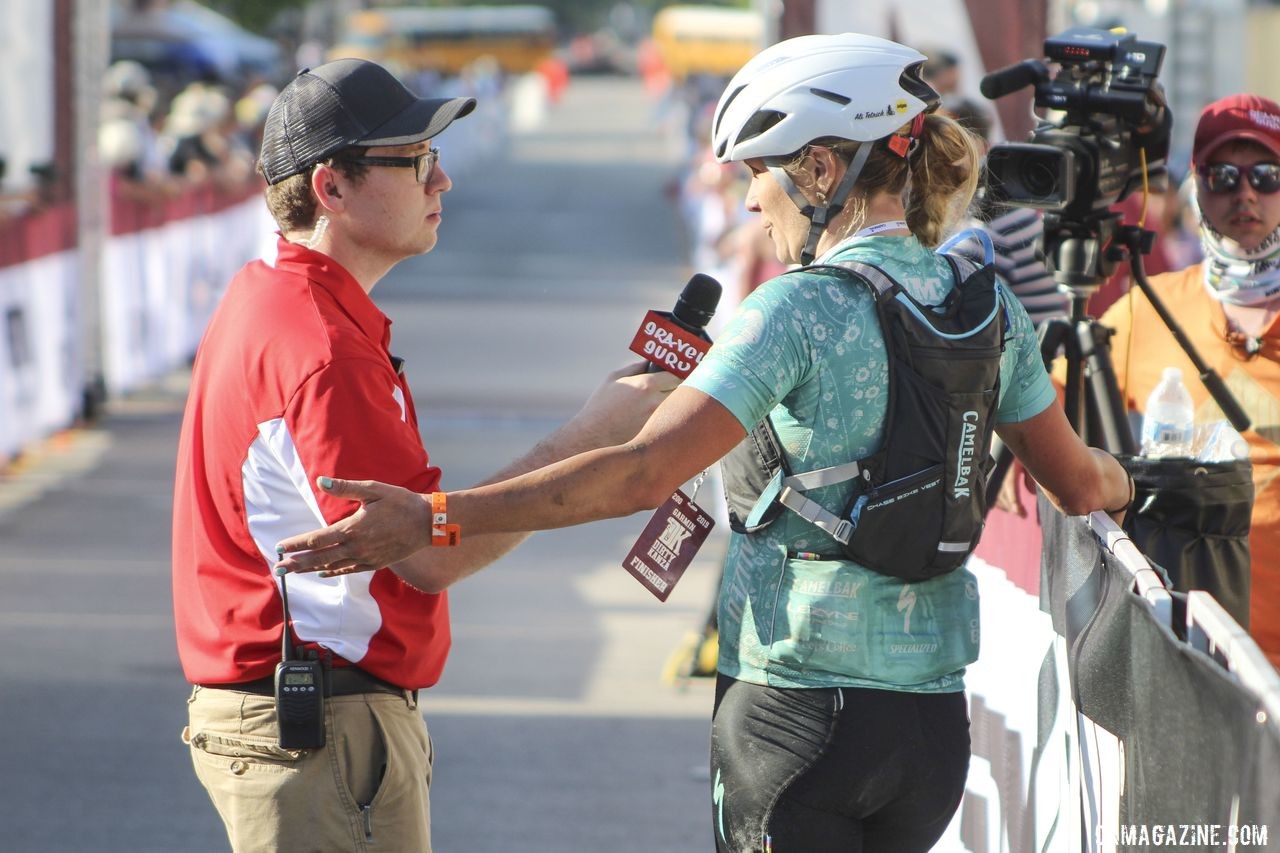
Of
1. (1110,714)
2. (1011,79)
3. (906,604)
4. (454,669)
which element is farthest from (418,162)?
(454,669)

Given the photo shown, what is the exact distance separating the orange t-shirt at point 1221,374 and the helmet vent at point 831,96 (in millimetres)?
1783

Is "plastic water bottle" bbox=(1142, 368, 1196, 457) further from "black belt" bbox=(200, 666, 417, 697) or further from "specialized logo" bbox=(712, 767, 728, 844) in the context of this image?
"black belt" bbox=(200, 666, 417, 697)

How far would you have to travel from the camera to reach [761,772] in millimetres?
2770

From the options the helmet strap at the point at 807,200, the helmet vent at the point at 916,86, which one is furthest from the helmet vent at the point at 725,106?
the helmet vent at the point at 916,86

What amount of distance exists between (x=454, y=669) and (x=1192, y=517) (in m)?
4.28

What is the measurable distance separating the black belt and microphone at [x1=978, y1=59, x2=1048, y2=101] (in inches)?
86.0

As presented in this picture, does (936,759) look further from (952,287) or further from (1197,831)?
(952,287)

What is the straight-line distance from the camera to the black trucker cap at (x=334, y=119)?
302 centimetres

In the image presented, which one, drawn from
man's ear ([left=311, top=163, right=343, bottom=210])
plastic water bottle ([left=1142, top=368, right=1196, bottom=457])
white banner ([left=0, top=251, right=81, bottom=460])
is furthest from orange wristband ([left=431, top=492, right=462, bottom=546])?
white banner ([left=0, top=251, right=81, bottom=460])

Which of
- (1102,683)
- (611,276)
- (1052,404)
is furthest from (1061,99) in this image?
(611,276)

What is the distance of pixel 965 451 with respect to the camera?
2766 mm

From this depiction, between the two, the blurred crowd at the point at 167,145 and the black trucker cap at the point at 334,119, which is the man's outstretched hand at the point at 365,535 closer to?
the black trucker cap at the point at 334,119

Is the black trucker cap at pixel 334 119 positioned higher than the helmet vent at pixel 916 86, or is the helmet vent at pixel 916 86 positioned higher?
the helmet vent at pixel 916 86

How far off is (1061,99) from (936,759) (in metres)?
2.05
